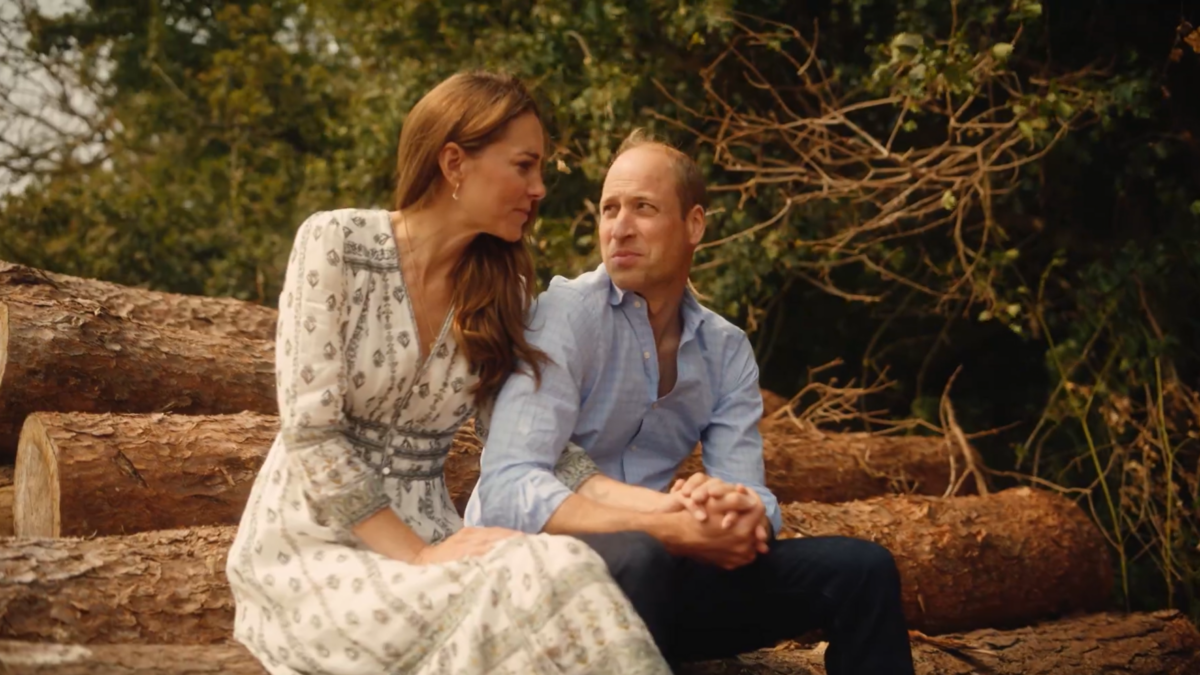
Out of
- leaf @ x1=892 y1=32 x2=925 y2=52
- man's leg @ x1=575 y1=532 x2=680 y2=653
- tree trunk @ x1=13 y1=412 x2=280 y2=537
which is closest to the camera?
man's leg @ x1=575 y1=532 x2=680 y2=653

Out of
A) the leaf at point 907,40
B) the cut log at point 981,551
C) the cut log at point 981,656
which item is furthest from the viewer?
the leaf at point 907,40

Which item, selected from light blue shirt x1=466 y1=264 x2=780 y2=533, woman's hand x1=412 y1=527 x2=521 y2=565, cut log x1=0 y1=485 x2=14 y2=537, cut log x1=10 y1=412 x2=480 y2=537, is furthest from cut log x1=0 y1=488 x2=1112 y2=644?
cut log x1=0 y1=485 x2=14 y2=537

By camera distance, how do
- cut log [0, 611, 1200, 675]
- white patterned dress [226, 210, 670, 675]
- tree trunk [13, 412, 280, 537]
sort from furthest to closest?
tree trunk [13, 412, 280, 537], cut log [0, 611, 1200, 675], white patterned dress [226, 210, 670, 675]

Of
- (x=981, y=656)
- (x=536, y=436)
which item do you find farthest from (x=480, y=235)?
(x=981, y=656)

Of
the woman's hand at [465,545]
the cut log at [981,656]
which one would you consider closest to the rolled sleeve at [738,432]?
the cut log at [981,656]

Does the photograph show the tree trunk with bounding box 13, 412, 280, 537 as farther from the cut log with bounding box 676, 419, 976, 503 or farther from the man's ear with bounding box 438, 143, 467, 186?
the cut log with bounding box 676, 419, 976, 503

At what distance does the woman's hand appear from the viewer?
8.46 feet

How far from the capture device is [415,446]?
290 cm

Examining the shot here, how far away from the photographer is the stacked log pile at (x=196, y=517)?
312cm

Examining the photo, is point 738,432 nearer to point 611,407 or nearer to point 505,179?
point 611,407

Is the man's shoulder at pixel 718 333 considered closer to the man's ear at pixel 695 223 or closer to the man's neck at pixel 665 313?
the man's neck at pixel 665 313

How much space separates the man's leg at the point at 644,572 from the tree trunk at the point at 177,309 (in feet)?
10.3


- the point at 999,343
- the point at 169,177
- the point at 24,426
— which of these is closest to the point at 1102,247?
the point at 999,343

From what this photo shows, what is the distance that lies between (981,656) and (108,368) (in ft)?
10.4
